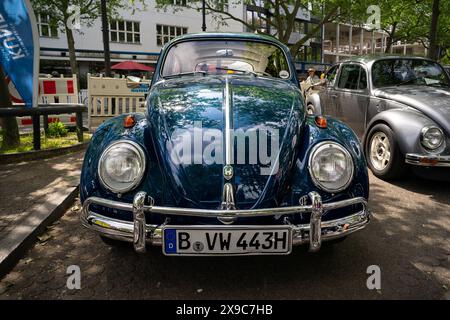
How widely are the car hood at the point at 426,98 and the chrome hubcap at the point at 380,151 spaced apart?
1.67 ft

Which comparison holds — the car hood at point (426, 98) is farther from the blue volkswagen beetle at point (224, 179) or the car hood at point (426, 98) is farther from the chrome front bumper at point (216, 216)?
the chrome front bumper at point (216, 216)

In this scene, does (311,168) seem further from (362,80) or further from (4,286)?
(362,80)

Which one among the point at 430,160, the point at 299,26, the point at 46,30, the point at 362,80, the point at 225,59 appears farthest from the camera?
the point at 299,26

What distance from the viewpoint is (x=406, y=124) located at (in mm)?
4285

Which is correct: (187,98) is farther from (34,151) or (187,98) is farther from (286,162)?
(34,151)

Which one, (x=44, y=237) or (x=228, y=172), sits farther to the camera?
(x=44, y=237)

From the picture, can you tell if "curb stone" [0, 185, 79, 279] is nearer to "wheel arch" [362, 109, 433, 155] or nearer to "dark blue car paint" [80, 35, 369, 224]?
"dark blue car paint" [80, 35, 369, 224]

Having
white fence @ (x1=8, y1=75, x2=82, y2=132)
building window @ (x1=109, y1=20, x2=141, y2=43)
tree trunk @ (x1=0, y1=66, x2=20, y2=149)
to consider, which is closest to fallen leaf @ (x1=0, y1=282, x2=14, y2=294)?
tree trunk @ (x1=0, y1=66, x2=20, y2=149)

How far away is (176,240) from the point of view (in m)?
2.09

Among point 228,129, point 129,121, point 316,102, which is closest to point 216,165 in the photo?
point 228,129

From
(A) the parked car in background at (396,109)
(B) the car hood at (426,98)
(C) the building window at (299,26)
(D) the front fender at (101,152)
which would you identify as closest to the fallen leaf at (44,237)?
(D) the front fender at (101,152)

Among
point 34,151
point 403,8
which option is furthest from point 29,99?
point 403,8

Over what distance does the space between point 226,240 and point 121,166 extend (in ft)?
2.62

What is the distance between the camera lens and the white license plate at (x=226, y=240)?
2062 millimetres
